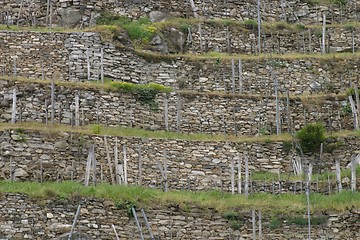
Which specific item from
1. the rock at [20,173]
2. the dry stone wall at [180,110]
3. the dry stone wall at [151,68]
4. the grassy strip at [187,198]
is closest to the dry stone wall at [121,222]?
the grassy strip at [187,198]

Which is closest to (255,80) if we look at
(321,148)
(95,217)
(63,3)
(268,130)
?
(268,130)

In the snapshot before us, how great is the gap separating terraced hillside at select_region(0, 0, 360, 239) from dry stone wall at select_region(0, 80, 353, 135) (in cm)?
5

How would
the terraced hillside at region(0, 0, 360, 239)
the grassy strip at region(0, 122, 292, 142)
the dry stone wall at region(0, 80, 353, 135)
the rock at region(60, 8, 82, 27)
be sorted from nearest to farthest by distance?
1. the terraced hillside at region(0, 0, 360, 239)
2. the grassy strip at region(0, 122, 292, 142)
3. the dry stone wall at region(0, 80, 353, 135)
4. the rock at region(60, 8, 82, 27)

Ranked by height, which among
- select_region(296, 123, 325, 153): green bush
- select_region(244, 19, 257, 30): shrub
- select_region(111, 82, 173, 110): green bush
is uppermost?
select_region(244, 19, 257, 30): shrub

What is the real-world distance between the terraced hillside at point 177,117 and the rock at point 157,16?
7 centimetres

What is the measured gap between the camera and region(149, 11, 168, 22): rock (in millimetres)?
45228

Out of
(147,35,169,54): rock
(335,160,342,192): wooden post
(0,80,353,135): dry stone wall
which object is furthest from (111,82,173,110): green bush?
(335,160,342,192): wooden post

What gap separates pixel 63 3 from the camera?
44.6 metres

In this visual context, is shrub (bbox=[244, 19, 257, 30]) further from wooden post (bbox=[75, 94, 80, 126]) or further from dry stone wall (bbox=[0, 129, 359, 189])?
wooden post (bbox=[75, 94, 80, 126])

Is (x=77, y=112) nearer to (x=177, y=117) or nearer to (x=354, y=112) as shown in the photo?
(x=177, y=117)

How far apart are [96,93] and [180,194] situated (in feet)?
20.3

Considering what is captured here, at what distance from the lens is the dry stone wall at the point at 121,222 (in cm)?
3186

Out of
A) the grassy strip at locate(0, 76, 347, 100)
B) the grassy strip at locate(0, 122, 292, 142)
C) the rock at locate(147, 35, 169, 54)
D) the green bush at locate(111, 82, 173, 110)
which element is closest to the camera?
the grassy strip at locate(0, 122, 292, 142)

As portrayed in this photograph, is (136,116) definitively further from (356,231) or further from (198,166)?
(356,231)
